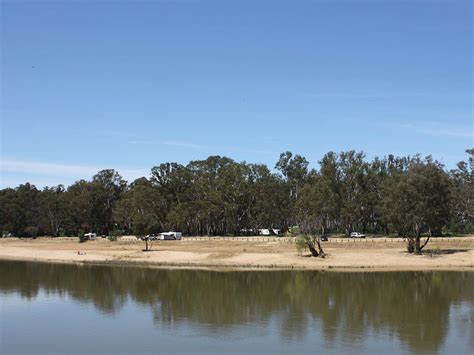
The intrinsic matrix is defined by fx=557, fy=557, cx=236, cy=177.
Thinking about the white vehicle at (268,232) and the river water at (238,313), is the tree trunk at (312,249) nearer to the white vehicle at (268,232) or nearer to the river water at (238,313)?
the river water at (238,313)

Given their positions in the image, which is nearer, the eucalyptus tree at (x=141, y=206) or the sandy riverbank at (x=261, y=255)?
the sandy riverbank at (x=261, y=255)

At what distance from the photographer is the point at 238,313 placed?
138ft

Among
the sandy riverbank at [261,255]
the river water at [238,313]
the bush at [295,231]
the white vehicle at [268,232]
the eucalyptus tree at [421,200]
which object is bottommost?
the river water at [238,313]

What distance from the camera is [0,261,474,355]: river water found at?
31.3 m

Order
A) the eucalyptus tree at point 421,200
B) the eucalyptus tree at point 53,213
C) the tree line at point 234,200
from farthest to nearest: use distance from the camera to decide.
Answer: the eucalyptus tree at point 53,213 < the tree line at point 234,200 < the eucalyptus tree at point 421,200

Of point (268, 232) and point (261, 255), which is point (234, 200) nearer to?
point (268, 232)

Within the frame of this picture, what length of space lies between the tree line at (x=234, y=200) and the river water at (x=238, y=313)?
134 feet

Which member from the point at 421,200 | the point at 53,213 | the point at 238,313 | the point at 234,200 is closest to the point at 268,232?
the point at 234,200

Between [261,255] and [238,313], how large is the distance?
134ft

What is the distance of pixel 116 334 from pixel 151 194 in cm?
9803

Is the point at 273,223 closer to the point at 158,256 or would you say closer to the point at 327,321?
the point at 158,256

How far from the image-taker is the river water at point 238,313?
31.3 m

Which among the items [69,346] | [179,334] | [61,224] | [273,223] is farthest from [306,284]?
[61,224]

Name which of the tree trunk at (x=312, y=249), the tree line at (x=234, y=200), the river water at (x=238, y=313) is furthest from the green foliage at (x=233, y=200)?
the river water at (x=238, y=313)
